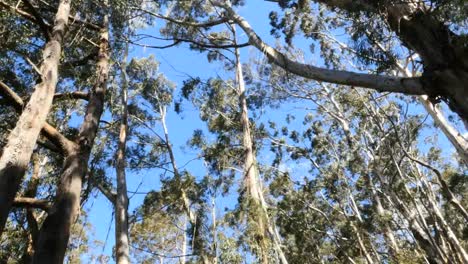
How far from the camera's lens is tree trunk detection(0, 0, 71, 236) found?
13.1 ft

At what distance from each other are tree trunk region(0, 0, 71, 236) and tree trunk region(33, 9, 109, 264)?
0.49 m

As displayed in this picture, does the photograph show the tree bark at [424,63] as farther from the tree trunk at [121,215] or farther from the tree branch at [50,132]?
the tree trunk at [121,215]

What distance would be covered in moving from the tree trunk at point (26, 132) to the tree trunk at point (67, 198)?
0.49 m

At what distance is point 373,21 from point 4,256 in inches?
344

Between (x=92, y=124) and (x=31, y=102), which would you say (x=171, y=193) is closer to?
(x=92, y=124)

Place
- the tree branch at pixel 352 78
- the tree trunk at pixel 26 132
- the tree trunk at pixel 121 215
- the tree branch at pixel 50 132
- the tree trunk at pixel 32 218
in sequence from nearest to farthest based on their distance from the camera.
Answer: the tree trunk at pixel 26 132
the tree branch at pixel 352 78
the tree branch at pixel 50 132
the tree trunk at pixel 32 218
the tree trunk at pixel 121 215

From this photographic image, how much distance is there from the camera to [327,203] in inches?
651

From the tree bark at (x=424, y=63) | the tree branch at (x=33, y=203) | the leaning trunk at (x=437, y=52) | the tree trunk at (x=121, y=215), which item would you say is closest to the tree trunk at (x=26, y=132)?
the tree branch at (x=33, y=203)

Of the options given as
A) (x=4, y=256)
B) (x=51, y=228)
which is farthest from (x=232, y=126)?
(x=51, y=228)

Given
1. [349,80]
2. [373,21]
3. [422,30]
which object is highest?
[373,21]

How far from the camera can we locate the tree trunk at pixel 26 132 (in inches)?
157

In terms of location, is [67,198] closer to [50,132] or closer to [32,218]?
[50,132]

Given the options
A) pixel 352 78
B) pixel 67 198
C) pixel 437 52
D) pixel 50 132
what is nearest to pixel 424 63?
pixel 437 52

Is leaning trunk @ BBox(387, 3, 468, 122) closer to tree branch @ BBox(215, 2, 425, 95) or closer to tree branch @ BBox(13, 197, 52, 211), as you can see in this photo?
tree branch @ BBox(215, 2, 425, 95)
